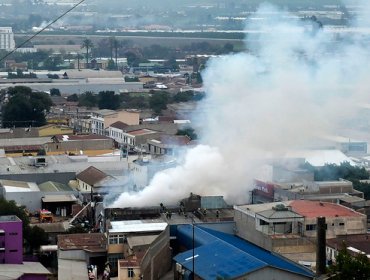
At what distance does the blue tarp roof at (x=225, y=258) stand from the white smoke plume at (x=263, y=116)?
1628mm

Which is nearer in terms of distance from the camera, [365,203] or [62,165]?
[365,203]

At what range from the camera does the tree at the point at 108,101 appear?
2306cm

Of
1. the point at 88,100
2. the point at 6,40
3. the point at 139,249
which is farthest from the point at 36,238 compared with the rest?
the point at 6,40

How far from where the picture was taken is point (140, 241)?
10.3 m

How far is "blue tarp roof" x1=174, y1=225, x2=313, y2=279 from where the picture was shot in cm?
903

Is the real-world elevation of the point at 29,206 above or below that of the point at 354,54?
below

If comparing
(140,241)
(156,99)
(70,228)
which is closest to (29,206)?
(70,228)

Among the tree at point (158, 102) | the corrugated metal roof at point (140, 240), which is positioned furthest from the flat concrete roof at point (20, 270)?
the tree at point (158, 102)

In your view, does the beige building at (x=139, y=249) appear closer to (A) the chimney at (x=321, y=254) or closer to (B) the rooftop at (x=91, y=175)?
(A) the chimney at (x=321, y=254)

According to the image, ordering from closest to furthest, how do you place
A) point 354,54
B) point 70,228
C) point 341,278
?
point 341,278, point 70,228, point 354,54

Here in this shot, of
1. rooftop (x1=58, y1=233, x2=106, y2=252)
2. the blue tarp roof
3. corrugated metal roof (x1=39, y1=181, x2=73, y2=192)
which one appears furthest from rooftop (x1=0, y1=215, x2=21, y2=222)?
corrugated metal roof (x1=39, y1=181, x2=73, y2=192)

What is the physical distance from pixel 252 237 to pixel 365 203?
1.94 meters

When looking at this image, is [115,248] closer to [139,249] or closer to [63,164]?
[139,249]

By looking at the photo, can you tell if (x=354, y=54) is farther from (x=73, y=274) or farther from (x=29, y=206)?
(x=73, y=274)
